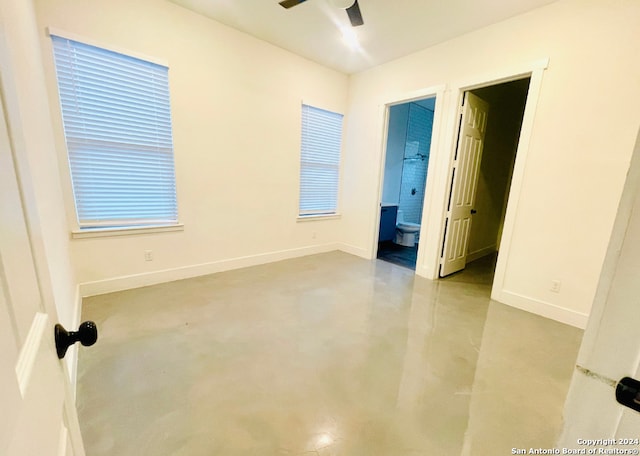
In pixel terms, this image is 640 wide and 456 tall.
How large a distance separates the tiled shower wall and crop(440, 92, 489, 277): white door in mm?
2093

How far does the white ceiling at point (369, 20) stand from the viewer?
8.06ft

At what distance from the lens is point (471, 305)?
2.76 metres

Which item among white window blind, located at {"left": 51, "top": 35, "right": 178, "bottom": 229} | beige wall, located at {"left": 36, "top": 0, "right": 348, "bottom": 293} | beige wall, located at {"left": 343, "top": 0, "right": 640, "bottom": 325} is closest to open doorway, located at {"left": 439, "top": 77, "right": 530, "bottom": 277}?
beige wall, located at {"left": 343, "top": 0, "right": 640, "bottom": 325}

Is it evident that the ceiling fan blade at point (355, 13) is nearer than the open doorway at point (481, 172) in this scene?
Yes

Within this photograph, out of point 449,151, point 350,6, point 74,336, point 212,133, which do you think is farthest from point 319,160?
point 74,336

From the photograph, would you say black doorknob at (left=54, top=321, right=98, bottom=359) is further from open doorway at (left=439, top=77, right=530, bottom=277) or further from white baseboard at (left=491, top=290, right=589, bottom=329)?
open doorway at (left=439, top=77, right=530, bottom=277)

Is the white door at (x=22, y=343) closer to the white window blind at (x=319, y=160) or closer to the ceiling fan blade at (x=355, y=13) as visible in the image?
the ceiling fan blade at (x=355, y=13)

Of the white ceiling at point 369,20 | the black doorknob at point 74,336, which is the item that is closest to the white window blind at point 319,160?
the white ceiling at point 369,20

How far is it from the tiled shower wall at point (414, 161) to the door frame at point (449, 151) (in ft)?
6.63

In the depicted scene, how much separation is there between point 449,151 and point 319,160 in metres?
1.87

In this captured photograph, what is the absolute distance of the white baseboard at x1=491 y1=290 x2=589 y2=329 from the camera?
2.43 meters

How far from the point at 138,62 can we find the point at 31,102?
1.53 meters

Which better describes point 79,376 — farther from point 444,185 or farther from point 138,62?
point 444,185

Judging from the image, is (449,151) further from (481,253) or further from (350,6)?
(481,253)
